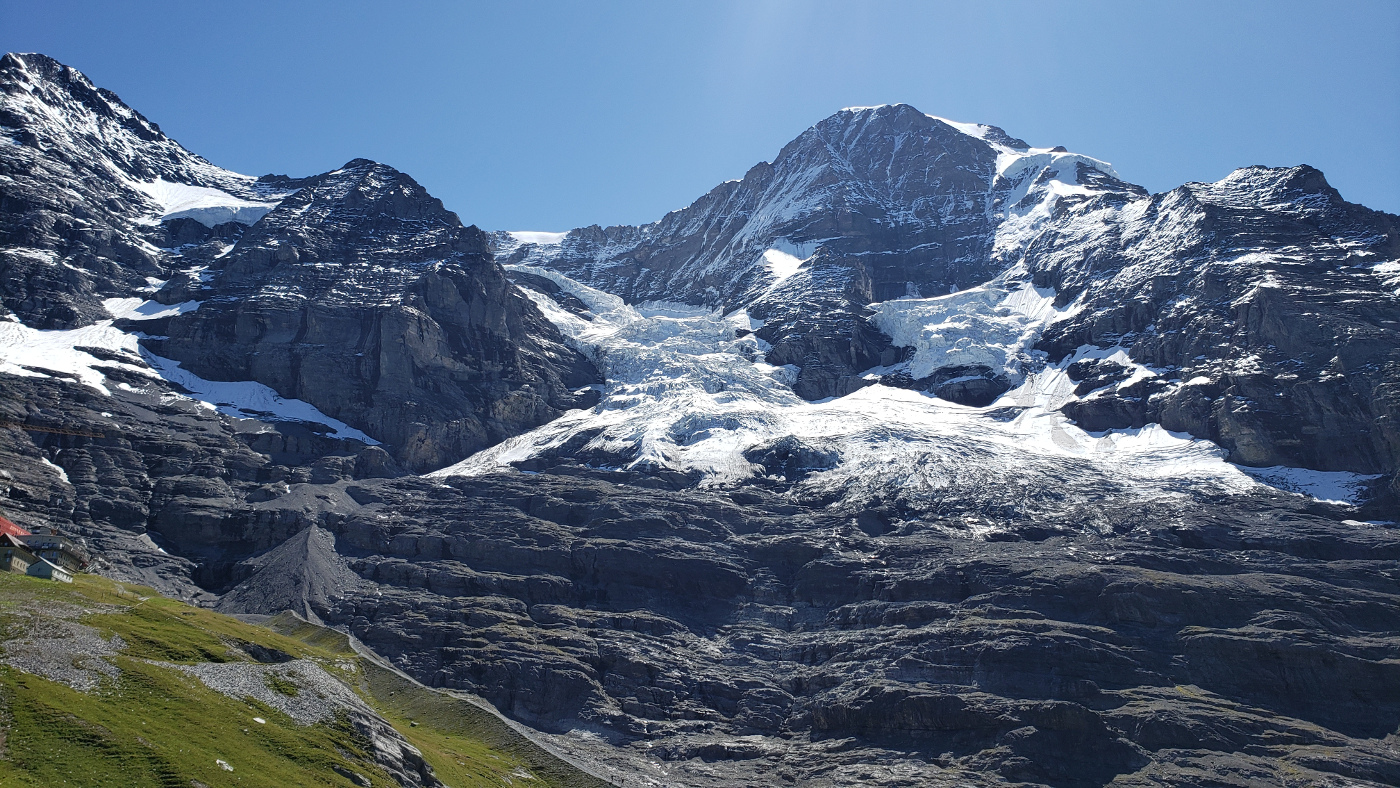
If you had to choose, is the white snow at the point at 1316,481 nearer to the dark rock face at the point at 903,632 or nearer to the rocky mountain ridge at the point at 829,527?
the rocky mountain ridge at the point at 829,527

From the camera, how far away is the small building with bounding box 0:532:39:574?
83.3m

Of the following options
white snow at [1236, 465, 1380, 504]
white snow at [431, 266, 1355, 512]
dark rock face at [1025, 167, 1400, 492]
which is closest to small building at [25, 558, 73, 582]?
white snow at [431, 266, 1355, 512]

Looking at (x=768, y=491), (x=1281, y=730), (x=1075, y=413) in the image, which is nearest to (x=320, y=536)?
(x=768, y=491)

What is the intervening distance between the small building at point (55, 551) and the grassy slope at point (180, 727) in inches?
161

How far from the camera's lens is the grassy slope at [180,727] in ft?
157

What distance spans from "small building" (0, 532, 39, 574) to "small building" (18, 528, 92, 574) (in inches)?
54.0

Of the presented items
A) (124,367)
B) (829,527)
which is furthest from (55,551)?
(829,527)

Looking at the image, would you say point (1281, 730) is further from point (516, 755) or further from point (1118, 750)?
point (516, 755)

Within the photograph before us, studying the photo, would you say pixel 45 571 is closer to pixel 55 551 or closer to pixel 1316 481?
pixel 55 551

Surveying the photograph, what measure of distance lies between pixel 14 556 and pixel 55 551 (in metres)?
8.01

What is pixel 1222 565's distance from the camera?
125 m

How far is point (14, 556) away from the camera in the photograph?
277 ft

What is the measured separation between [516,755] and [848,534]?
6584cm

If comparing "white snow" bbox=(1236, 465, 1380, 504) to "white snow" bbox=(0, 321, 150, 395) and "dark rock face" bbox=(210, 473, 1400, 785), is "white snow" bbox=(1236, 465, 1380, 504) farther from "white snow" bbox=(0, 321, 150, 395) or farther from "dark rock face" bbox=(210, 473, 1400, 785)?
"white snow" bbox=(0, 321, 150, 395)
